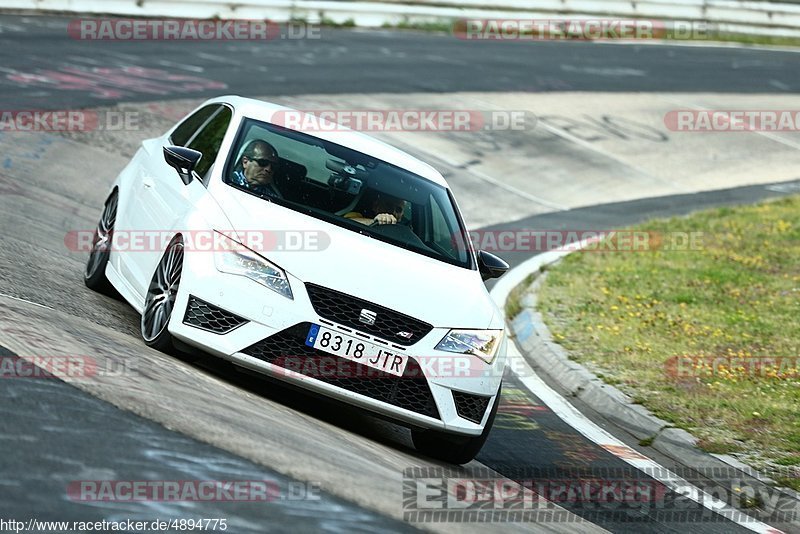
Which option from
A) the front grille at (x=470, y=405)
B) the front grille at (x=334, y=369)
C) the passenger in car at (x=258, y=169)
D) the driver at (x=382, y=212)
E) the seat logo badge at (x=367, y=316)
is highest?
the passenger in car at (x=258, y=169)

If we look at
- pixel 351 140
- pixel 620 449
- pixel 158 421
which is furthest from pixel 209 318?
pixel 620 449

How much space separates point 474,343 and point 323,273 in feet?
3.08

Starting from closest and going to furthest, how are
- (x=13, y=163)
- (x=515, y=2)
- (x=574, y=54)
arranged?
(x=13, y=163) → (x=574, y=54) → (x=515, y=2)

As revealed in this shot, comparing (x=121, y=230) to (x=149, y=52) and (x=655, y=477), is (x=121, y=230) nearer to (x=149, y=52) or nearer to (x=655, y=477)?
(x=655, y=477)

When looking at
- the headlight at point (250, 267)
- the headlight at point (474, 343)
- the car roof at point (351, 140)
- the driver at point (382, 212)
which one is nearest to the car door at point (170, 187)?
the car roof at point (351, 140)

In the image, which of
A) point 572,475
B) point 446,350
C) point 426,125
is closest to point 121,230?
point 446,350

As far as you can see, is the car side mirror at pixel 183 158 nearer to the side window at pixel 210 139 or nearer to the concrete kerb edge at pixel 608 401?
the side window at pixel 210 139

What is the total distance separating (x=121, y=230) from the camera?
8.49 metres

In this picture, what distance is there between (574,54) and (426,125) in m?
11.5

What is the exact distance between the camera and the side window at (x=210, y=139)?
7.85 meters

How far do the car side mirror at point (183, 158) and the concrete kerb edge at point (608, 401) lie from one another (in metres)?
3.60

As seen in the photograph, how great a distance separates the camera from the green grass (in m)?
8.72

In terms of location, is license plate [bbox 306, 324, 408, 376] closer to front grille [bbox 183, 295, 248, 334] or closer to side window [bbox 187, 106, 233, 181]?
front grille [bbox 183, 295, 248, 334]

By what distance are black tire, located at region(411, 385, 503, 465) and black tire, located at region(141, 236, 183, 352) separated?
5.05 ft
